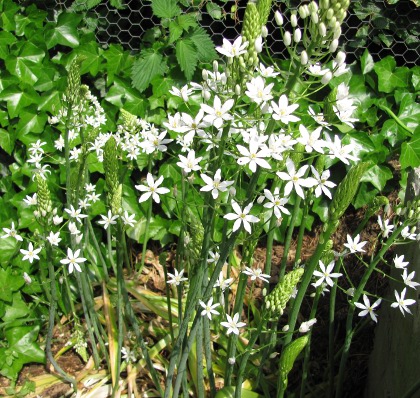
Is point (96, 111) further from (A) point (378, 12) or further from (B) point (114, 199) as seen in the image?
(A) point (378, 12)

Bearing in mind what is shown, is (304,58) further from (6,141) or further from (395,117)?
(6,141)

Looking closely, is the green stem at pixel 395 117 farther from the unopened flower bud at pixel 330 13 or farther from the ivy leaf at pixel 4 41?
the ivy leaf at pixel 4 41

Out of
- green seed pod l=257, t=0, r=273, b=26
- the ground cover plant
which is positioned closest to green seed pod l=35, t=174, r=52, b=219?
the ground cover plant

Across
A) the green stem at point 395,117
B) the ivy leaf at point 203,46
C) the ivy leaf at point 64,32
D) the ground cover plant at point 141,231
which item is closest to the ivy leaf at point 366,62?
the ground cover plant at point 141,231

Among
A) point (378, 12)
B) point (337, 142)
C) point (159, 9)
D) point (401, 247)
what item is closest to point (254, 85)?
point (337, 142)

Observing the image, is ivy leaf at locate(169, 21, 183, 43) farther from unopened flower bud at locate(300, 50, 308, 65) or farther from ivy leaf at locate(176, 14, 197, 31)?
unopened flower bud at locate(300, 50, 308, 65)

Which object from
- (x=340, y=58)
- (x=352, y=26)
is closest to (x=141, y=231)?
(x=352, y=26)
